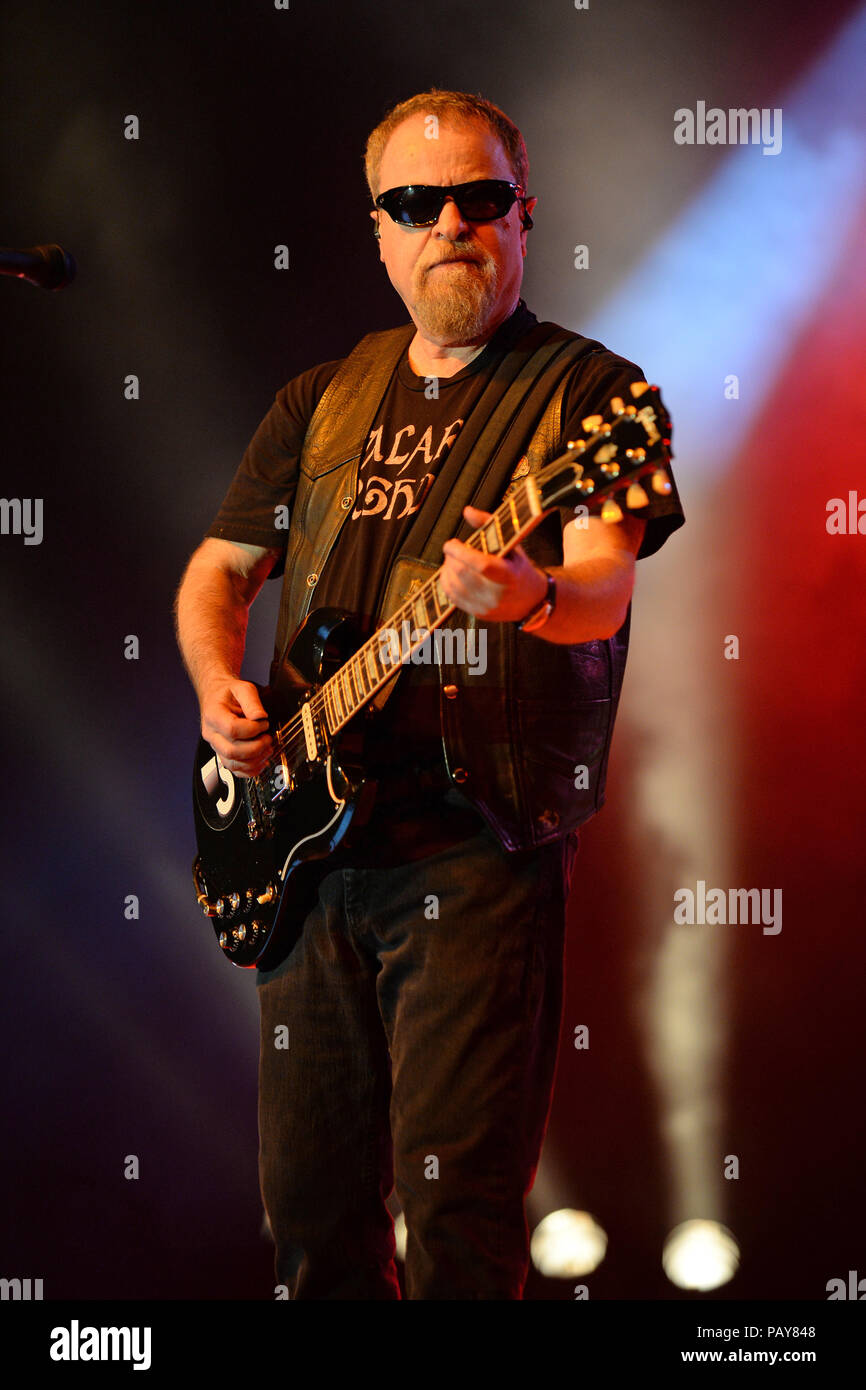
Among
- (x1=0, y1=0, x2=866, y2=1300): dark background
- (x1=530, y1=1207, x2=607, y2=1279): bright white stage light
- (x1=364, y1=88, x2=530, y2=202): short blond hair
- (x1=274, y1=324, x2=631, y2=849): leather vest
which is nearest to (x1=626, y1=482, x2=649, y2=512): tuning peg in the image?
(x1=274, y1=324, x2=631, y2=849): leather vest

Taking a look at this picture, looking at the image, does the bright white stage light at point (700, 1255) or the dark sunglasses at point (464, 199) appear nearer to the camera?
the dark sunglasses at point (464, 199)

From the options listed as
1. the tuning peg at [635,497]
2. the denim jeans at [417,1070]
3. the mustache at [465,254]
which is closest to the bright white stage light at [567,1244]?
the denim jeans at [417,1070]

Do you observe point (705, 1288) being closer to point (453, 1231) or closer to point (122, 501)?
point (453, 1231)

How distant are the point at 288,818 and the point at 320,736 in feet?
0.59

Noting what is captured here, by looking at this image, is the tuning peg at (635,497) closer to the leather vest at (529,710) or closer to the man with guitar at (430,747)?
the man with guitar at (430,747)

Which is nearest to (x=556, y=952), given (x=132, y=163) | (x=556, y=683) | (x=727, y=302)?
(x=556, y=683)

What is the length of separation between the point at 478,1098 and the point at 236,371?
7.17 feet

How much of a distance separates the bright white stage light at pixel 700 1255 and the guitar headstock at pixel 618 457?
232 cm

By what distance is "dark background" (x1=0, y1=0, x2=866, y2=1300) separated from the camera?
312cm

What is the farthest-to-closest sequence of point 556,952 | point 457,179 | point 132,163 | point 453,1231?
point 132,163
point 457,179
point 556,952
point 453,1231

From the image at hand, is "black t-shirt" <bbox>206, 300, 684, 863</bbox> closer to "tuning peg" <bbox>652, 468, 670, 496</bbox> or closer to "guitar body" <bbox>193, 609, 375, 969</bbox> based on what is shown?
"guitar body" <bbox>193, 609, 375, 969</bbox>

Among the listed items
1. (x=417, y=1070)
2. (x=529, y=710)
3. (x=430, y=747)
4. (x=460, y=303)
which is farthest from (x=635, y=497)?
(x=417, y=1070)

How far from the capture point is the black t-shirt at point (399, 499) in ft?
6.48

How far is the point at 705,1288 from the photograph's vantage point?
3139 millimetres
